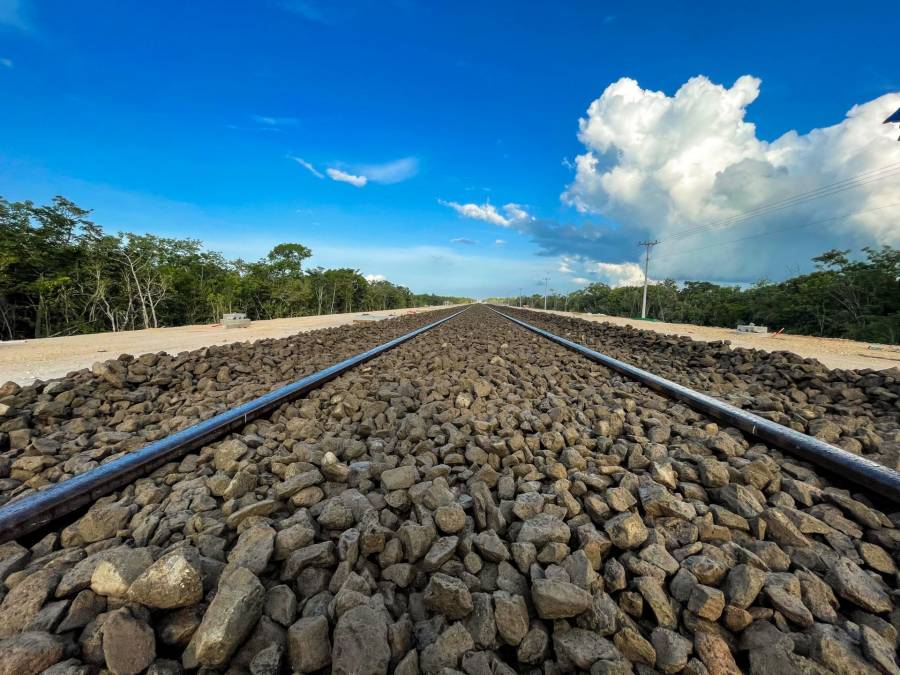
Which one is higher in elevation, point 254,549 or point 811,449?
point 811,449

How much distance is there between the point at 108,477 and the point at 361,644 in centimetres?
165

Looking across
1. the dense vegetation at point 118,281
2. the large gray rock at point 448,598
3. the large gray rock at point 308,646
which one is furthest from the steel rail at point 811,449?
the dense vegetation at point 118,281

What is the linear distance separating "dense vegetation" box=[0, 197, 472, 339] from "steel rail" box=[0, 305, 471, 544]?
31.0 m

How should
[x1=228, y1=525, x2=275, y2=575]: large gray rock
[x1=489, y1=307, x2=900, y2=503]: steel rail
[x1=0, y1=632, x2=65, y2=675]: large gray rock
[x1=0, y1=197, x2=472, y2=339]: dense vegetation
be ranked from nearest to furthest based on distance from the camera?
[x1=0, y1=632, x2=65, y2=675]: large gray rock → [x1=228, y1=525, x2=275, y2=575]: large gray rock → [x1=489, y1=307, x2=900, y2=503]: steel rail → [x1=0, y1=197, x2=472, y2=339]: dense vegetation

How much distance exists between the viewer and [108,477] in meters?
1.82

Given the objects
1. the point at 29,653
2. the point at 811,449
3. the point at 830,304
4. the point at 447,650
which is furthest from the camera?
the point at 830,304

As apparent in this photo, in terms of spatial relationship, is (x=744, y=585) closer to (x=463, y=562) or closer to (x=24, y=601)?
(x=463, y=562)

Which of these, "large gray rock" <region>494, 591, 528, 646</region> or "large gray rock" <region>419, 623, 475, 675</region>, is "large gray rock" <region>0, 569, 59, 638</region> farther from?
"large gray rock" <region>494, 591, 528, 646</region>

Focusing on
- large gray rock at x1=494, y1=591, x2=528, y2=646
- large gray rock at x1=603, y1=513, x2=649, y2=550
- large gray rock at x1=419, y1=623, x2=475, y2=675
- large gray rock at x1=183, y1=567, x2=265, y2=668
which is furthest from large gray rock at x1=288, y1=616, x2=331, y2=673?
large gray rock at x1=603, y1=513, x2=649, y2=550

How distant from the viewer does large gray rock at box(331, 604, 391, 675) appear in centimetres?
97

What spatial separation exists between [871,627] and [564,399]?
227 centimetres

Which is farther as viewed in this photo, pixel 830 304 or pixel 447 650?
pixel 830 304

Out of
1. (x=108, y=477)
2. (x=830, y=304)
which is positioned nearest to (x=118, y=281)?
(x=108, y=477)

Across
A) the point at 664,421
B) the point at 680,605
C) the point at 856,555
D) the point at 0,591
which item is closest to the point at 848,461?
the point at 856,555
